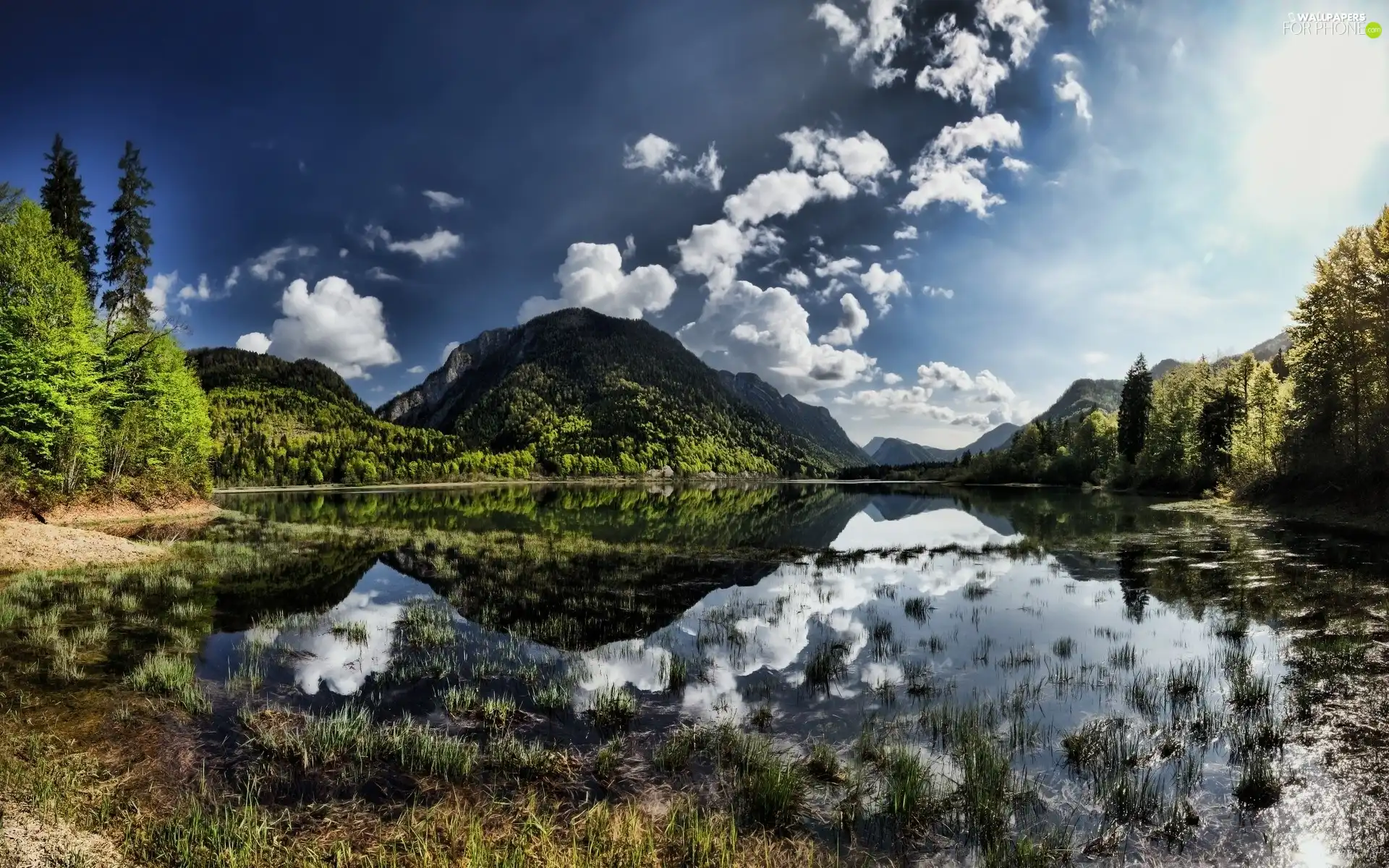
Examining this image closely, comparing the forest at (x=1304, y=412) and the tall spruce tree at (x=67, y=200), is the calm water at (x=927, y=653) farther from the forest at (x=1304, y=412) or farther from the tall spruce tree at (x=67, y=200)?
the tall spruce tree at (x=67, y=200)

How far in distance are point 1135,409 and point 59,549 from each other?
154867mm

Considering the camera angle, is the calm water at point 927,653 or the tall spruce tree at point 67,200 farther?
the tall spruce tree at point 67,200

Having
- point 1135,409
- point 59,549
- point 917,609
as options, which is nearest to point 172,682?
point 917,609

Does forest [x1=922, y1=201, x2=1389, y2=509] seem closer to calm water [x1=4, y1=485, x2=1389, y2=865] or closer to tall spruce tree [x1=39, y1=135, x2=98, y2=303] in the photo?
calm water [x1=4, y1=485, x2=1389, y2=865]

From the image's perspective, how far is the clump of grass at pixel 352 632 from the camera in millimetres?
18109

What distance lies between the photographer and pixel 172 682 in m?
12.9

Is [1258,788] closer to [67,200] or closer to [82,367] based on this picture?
[82,367]

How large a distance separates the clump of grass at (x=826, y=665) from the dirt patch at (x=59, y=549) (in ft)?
113

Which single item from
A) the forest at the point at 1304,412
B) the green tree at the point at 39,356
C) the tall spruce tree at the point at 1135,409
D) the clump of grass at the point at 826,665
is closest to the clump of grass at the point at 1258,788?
the clump of grass at the point at 826,665

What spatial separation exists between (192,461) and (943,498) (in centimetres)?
11725

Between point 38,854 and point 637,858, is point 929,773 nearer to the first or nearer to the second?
point 637,858

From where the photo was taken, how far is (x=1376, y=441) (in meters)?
43.5

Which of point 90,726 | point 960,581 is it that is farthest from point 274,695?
point 960,581

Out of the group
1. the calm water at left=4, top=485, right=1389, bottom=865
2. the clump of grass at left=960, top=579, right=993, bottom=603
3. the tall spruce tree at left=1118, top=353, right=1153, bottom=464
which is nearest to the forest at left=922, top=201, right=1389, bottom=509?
the tall spruce tree at left=1118, top=353, right=1153, bottom=464
